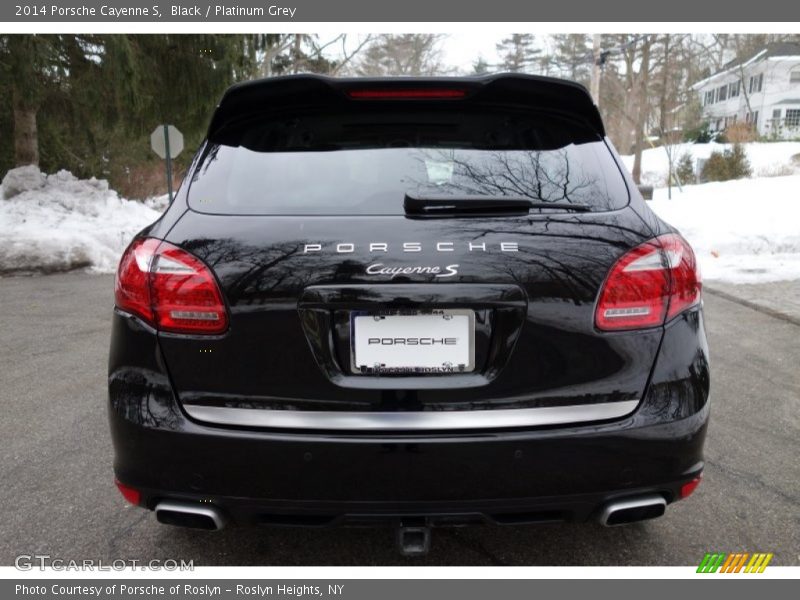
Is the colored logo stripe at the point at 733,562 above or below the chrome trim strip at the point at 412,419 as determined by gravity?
below

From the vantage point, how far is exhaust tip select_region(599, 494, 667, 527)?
1.86 metres

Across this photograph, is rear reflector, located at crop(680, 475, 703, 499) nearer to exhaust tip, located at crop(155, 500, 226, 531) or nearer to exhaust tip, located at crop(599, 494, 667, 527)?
exhaust tip, located at crop(599, 494, 667, 527)

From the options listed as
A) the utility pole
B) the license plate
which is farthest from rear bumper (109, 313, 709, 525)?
the utility pole

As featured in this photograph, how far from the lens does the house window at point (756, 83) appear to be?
2096 inches

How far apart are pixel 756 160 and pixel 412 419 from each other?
3180 centimetres

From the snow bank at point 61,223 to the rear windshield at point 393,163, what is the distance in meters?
9.26

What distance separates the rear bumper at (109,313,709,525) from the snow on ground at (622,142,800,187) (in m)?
22.4

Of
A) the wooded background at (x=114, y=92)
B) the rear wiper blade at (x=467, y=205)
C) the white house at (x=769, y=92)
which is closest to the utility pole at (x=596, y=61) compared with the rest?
the wooded background at (x=114, y=92)

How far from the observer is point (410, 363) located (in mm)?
1783

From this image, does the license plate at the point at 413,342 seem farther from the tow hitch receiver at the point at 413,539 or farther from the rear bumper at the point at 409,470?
the tow hitch receiver at the point at 413,539

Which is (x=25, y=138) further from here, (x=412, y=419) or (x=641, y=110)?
(x=641, y=110)

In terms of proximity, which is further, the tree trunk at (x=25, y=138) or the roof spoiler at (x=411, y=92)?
the tree trunk at (x=25, y=138)

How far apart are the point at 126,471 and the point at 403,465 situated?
35.6 inches

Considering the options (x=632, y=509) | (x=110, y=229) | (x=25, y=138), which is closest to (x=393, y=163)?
(x=632, y=509)
